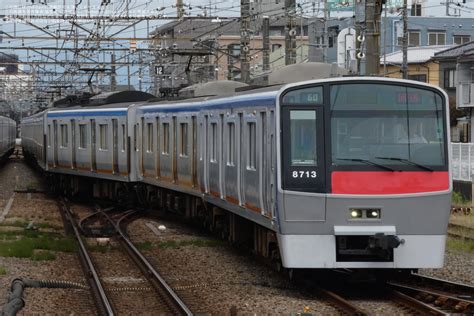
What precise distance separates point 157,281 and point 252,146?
1859 millimetres

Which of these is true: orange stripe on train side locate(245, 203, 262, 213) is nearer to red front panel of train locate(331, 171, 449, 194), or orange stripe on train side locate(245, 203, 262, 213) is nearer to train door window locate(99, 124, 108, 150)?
red front panel of train locate(331, 171, 449, 194)

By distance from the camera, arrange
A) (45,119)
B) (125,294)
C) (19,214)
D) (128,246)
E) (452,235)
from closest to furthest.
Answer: (125,294)
(128,246)
(452,235)
(19,214)
(45,119)

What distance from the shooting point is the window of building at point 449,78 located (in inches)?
1764

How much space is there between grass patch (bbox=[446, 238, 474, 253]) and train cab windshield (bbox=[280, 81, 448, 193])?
502 cm

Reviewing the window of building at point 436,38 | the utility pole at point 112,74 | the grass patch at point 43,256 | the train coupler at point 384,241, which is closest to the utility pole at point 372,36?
the train coupler at point 384,241

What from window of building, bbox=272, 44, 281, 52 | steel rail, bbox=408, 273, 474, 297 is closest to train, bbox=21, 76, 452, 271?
steel rail, bbox=408, 273, 474, 297

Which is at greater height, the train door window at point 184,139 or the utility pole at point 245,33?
the utility pole at point 245,33

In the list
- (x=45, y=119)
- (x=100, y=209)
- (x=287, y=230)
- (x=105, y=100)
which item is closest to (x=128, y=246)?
(x=287, y=230)

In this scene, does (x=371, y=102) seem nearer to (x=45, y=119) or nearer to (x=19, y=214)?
(x=19, y=214)

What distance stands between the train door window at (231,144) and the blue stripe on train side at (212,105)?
10.5 inches

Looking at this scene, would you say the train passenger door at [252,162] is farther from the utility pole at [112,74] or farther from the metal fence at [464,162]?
the utility pole at [112,74]

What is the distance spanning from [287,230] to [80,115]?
1455 cm

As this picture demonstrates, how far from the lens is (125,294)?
407 inches

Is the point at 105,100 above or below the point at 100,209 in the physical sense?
above
